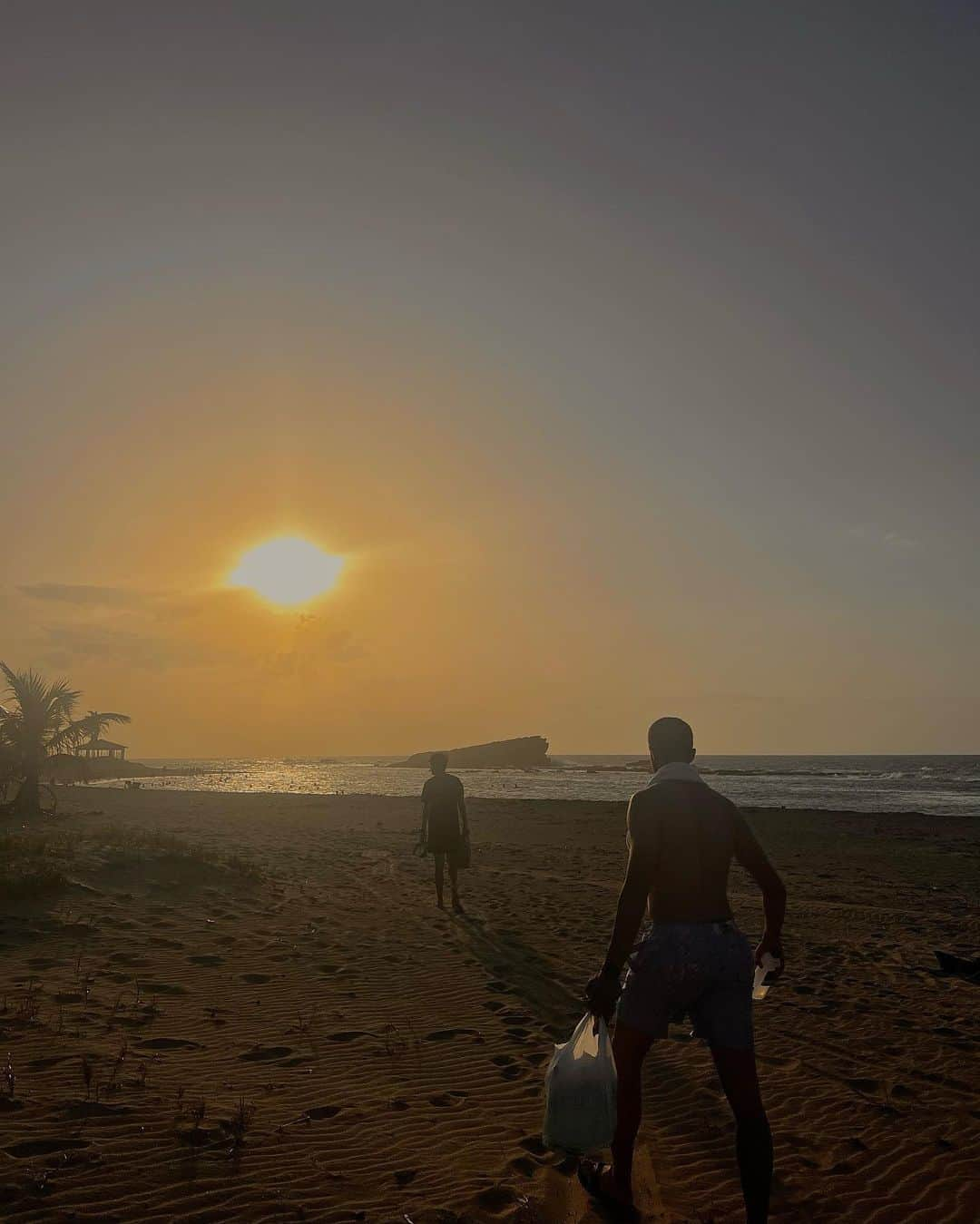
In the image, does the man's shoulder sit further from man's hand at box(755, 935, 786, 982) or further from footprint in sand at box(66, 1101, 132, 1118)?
footprint in sand at box(66, 1101, 132, 1118)

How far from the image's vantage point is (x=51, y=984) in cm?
722

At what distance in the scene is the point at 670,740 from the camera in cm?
414

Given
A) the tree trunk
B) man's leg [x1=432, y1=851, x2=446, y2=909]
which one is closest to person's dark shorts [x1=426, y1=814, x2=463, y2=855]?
man's leg [x1=432, y1=851, x2=446, y2=909]

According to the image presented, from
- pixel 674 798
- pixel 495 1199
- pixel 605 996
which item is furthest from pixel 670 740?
pixel 495 1199

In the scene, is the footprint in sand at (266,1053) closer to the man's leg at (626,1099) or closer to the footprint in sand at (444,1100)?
the footprint in sand at (444,1100)

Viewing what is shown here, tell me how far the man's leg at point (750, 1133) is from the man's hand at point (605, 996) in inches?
19.8

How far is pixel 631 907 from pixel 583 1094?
1.00 meters

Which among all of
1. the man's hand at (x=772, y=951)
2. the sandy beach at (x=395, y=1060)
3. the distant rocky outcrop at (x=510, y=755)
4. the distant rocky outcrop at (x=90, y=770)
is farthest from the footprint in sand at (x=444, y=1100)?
the distant rocky outcrop at (x=510, y=755)

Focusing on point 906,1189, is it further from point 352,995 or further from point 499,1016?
point 352,995

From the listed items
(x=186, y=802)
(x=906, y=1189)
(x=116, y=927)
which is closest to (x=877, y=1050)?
(x=906, y=1189)

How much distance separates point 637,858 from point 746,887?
43.7 ft

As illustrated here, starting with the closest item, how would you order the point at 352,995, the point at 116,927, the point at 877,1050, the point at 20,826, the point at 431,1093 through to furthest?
the point at 431,1093 < the point at 877,1050 < the point at 352,995 < the point at 116,927 < the point at 20,826

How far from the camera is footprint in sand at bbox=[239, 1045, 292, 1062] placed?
19.3 feet

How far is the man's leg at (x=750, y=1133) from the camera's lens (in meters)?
3.50
